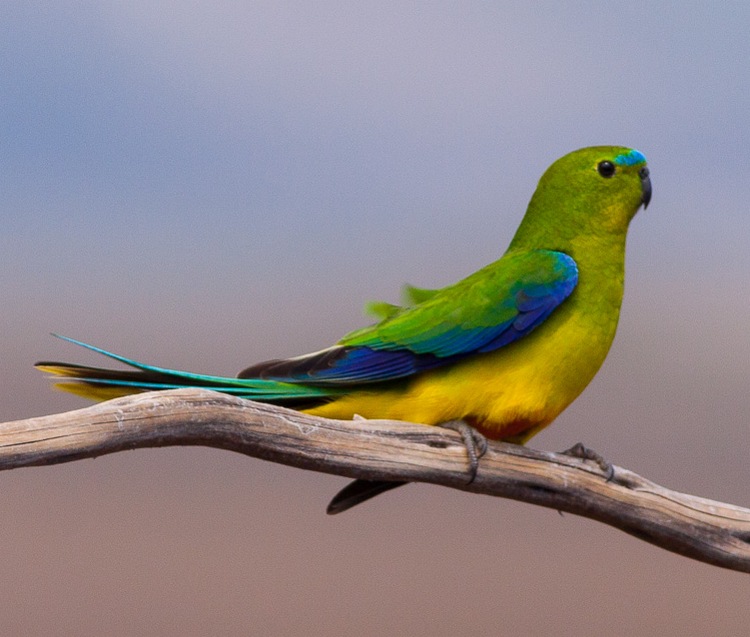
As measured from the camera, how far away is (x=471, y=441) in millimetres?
2662

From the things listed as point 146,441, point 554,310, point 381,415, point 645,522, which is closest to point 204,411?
point 146,441

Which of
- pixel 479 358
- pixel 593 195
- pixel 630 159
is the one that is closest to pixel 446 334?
pixel 479 358

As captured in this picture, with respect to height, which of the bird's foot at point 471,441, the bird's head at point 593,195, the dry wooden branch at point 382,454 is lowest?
the dry wooden branch at point 382,454

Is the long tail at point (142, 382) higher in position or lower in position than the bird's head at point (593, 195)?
lower

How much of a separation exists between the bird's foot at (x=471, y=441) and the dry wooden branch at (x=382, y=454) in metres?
0.02

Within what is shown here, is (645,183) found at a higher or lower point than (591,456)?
higher

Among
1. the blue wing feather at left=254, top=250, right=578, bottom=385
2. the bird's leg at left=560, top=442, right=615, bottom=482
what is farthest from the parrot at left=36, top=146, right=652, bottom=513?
the bird's leg at left=560, top=442, right=615, bottom=482

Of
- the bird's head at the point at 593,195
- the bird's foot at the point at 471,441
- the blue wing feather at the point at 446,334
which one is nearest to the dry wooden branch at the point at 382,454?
the bird's foot at the point at 471,441

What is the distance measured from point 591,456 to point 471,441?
17.9 inches

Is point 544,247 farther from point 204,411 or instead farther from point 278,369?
point 204,411

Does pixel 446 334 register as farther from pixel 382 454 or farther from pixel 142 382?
→ pixel 142 382

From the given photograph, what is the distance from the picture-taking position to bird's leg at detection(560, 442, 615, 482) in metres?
2.86

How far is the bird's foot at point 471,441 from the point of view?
2658mm

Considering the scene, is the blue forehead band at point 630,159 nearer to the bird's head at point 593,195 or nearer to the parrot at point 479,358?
the bird's head at point 593,195
